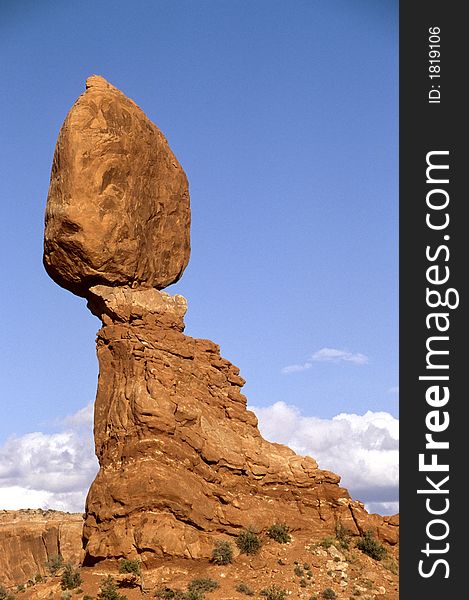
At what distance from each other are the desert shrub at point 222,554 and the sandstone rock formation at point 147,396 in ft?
0.99

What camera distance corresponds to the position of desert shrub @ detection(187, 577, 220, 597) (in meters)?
28.0

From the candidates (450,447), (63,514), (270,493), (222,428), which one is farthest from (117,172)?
(63,514)

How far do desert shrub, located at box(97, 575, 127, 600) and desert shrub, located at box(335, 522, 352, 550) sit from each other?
25.3 feet

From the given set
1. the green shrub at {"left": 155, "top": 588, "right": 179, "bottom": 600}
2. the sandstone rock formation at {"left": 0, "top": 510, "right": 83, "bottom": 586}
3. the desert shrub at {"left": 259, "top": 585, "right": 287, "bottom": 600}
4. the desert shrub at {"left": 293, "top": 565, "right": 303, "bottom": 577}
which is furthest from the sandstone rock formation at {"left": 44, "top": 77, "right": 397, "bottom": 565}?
the sandstone rock formation at {"left": 0, "top": 510, "right": 83, "bottom": 586}

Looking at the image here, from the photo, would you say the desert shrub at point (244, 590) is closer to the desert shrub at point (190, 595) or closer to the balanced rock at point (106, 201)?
the desert shrub at point (190, 595)

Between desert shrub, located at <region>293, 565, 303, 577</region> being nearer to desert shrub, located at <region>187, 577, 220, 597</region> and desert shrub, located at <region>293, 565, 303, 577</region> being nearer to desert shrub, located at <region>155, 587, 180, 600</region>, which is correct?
desert shrub, located at <region>187, 577, 220, 597</region>

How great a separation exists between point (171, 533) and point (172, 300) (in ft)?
26.9

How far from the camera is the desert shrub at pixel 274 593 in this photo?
28.4 metres

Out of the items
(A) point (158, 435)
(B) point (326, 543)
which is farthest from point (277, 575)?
(A) point (158, 435)

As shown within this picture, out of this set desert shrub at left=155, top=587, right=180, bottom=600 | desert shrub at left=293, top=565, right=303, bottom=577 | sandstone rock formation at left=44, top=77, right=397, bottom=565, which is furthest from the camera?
desert shrub at left=293, top=565, right=303, bottom=577

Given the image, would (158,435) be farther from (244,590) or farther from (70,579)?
(244,590)

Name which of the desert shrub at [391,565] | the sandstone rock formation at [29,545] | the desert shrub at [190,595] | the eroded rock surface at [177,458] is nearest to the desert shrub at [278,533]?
the eroded rock surface at [177,458]

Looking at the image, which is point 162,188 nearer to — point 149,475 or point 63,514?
point 149,475

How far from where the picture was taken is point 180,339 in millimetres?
32438
